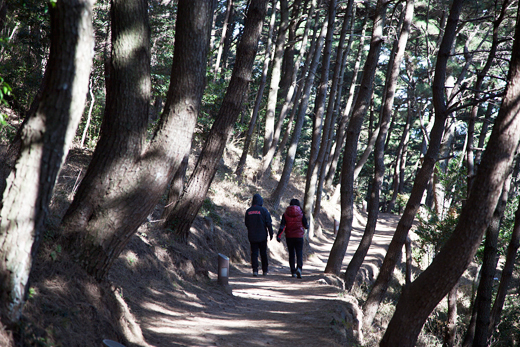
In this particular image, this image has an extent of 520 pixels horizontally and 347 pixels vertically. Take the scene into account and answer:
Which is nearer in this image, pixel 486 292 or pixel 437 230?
pixel 486 292

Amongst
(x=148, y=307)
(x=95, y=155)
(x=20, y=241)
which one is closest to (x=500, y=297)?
(x=148, y=307)

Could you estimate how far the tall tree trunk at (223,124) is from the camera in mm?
8586

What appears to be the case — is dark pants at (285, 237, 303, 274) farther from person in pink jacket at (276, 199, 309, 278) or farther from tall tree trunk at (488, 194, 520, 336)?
tall tree trunk at (488, 194, 520, 336)

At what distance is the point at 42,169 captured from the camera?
330 cm

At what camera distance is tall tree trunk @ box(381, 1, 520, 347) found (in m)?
5.45

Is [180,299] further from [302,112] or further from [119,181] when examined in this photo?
[302,112]

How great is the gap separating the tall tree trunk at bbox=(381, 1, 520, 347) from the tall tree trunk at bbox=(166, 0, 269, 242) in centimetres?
467

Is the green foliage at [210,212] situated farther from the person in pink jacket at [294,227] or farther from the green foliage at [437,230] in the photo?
the green foliage at [437,230]

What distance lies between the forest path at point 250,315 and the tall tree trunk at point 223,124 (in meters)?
1.57

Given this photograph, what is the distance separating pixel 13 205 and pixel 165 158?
1899mm

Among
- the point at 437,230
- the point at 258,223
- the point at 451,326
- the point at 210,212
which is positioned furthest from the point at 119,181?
the point at 437,230

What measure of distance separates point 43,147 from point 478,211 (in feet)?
16.5

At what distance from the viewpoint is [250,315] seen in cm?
719

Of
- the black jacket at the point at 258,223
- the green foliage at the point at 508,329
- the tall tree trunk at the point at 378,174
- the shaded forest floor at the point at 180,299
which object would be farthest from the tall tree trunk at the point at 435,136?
the green foliage at the point at 508,329
